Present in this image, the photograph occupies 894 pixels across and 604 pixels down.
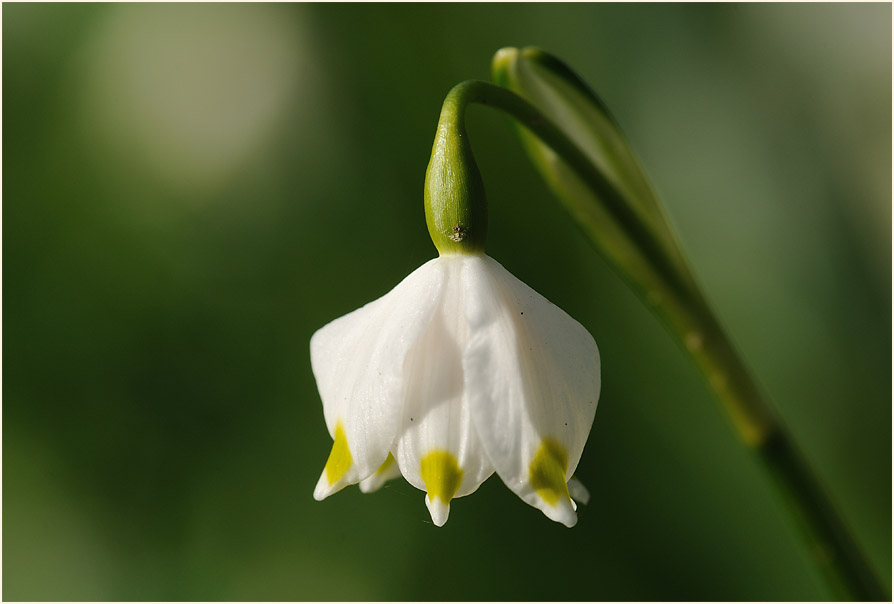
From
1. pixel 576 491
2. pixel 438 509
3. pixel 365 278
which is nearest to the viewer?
pixel 438 509

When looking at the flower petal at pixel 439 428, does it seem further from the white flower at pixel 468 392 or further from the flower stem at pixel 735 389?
the flower stem at pixel 735 389

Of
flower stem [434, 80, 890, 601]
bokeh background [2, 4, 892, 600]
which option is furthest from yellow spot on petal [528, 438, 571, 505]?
bokeh background [2, 4, 892, 600]

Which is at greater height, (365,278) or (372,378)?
(372,378)

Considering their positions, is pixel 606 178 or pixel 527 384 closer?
pixel 527 384

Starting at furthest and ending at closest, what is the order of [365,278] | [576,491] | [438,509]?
1. [365,278]
2. [576,491]
3. [438,509]

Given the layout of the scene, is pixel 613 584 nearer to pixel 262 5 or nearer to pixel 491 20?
pixel 491 20

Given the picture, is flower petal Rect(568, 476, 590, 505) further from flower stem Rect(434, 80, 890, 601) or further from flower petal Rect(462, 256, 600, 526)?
flower stem Rect(434, 80, 890, 601)

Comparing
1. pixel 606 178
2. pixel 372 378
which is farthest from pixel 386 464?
pixel 606 178

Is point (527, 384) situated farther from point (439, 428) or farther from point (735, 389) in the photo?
point (735, 389)
